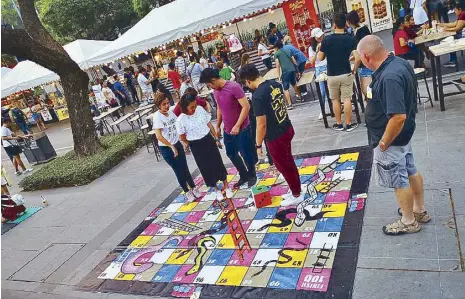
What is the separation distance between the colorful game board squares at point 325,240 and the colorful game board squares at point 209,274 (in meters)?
0.99

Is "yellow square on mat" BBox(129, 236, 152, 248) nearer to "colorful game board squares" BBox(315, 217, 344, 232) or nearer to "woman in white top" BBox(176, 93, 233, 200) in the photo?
"woman in white top" BBox(176, 93, 233, 200)

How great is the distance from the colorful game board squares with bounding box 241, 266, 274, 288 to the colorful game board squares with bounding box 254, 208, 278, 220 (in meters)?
0.96

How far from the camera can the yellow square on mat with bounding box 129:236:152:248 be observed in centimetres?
483

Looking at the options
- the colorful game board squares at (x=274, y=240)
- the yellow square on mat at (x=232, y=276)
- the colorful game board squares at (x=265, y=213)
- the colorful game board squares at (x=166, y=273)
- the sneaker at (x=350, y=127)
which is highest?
the sneaker at (x=350, y=127)

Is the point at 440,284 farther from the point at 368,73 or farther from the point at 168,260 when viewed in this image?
the point at 368,73

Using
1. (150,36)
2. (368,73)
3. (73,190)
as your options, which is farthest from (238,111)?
(150,36)

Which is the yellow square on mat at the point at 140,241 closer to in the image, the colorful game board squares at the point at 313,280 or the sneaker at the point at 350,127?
the colorful game board squares at the point at 313,280

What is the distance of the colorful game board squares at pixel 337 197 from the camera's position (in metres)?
4.31

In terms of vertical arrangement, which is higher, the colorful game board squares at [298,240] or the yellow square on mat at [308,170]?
the yellow square on mat at [308,170]

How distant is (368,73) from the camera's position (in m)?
6.11

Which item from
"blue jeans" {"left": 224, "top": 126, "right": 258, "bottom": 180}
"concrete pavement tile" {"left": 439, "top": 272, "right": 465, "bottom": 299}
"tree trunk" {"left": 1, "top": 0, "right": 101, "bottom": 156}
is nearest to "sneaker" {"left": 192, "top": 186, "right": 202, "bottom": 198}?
"blue jeans" {"left": 224, "top": 126, "right": 258, "bottom": 180}

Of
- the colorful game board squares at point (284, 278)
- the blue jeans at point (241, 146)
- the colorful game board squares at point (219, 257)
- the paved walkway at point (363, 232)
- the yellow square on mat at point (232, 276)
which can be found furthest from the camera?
the blue jeans at point (241, 146)

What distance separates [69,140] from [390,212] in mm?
13210

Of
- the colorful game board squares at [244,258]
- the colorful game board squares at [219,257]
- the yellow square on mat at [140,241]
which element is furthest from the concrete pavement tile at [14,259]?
the colorful game board squares at [244,258]
